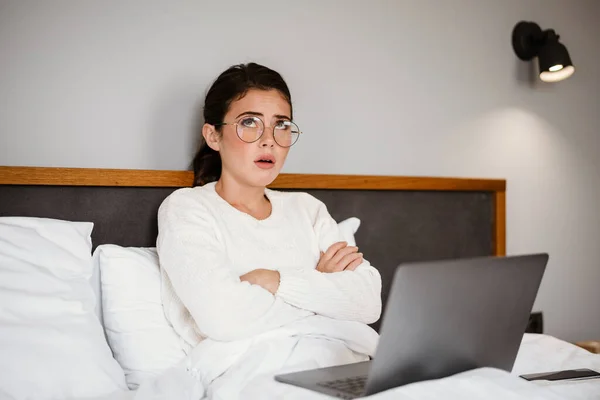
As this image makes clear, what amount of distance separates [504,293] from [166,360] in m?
0.85

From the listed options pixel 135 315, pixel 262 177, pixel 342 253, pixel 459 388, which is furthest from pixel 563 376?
pixel 135 315

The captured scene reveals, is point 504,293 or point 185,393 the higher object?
point 504,293

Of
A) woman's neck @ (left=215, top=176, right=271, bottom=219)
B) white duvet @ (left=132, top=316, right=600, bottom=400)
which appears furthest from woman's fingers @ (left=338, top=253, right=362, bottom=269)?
woman's neck @ (left=215, top=176, right=271, bottom=219)

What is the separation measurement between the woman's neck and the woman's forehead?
0.64 ft

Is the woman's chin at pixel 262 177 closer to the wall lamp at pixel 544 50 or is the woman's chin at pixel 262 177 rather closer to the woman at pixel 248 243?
the woman at pixel 248 243

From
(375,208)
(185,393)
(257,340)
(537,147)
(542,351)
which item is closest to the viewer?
(185,393)

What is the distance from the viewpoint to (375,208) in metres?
2.44

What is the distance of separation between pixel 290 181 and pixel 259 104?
40cm

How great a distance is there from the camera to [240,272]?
1756 millimetres

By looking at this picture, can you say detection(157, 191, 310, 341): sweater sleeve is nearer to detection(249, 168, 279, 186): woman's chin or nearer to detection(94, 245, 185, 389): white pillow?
detection(94, 245, 185, 389): white pillow

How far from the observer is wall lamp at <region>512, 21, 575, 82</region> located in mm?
2807

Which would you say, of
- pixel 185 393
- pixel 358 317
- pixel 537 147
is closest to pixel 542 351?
pixel 358 317

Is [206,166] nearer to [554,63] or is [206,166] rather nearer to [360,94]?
[360,94]

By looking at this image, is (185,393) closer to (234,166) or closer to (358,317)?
(358,317)
